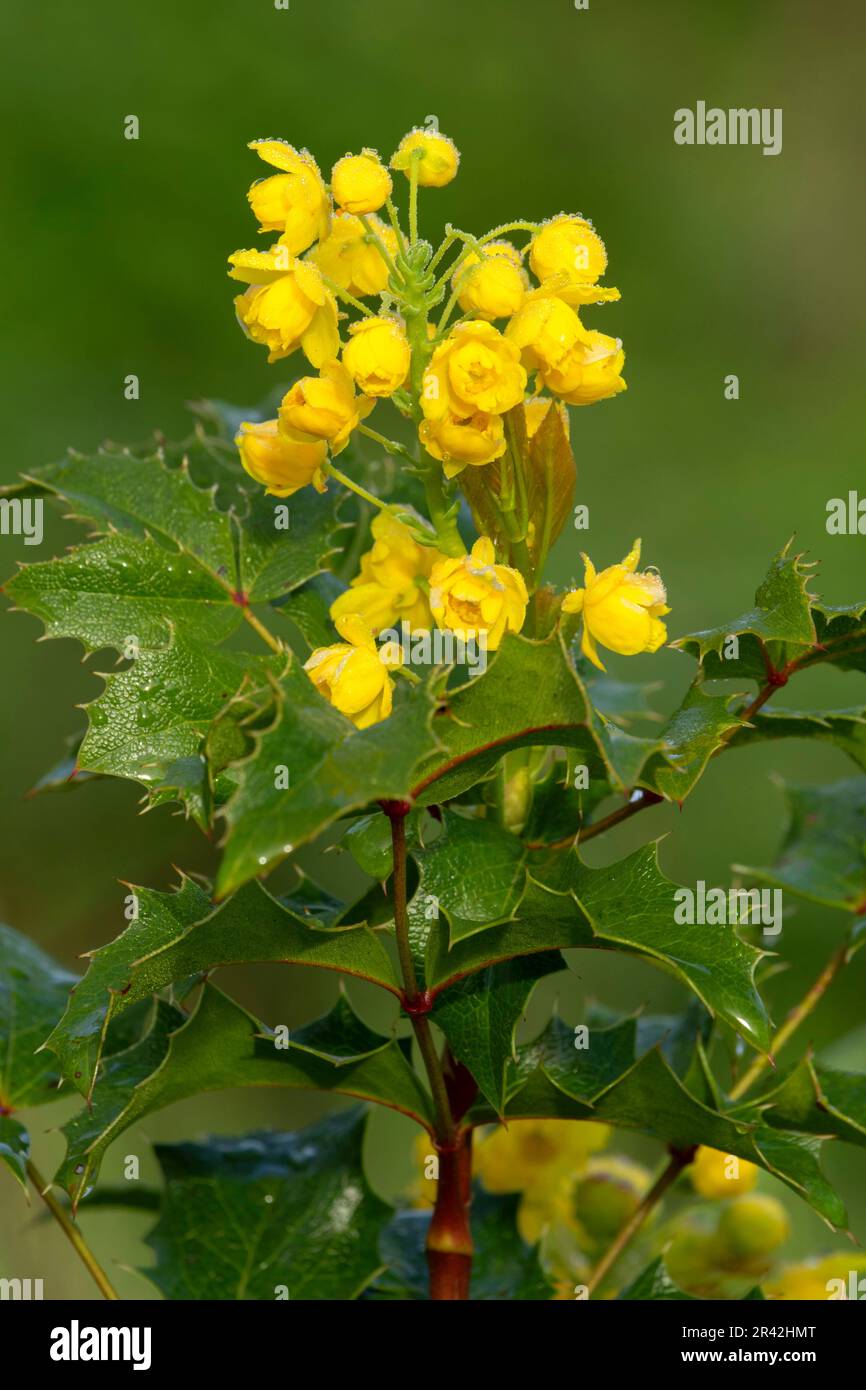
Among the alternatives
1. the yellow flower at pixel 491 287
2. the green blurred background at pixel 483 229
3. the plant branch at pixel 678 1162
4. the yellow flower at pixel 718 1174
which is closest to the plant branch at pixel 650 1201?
the plant branch at pixel 678 1162

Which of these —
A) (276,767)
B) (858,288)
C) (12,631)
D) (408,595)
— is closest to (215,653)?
(408,595)

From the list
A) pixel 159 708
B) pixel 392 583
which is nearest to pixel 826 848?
pixel 392 583

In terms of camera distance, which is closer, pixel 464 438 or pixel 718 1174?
pixel 464 438

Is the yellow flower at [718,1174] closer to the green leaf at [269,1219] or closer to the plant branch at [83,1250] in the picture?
the green leaf at [269,1219]

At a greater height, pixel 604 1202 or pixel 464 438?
pixel 464 438

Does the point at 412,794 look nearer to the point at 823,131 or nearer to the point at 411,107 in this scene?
the point at 411,107

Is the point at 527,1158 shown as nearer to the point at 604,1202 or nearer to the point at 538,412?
the point at 604,1202
